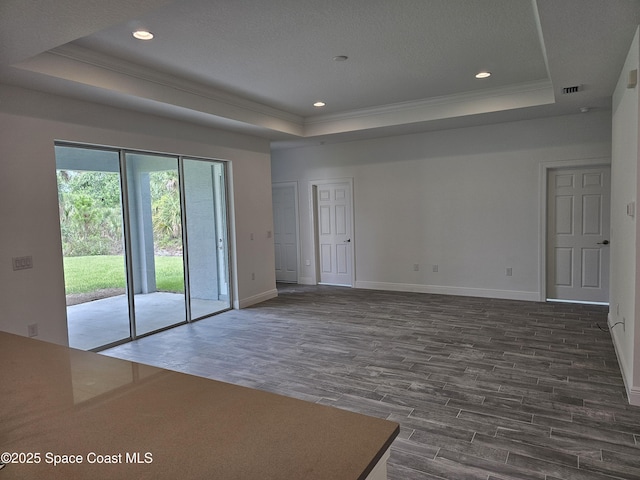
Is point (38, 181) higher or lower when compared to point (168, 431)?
higher

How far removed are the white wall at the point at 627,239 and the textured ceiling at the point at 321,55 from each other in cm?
41

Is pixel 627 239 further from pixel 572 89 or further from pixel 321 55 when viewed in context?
pixel 321 55

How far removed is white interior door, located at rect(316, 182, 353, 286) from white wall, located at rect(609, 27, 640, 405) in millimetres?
4405

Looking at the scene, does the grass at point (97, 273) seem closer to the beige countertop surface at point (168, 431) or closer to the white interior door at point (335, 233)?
the beige countertop surface at point (168, 431)

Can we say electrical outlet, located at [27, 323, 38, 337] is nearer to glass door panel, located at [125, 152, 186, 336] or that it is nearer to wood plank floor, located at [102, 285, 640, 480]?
wood plank floor, located at [102, 285, 640, 480]

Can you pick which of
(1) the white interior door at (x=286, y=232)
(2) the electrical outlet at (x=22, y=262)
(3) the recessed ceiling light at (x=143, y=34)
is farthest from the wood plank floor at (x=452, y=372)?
(3) the recessed ceiling light at (x=143, y=34)

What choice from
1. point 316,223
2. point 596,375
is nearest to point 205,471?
point 596,375

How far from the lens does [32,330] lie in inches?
154

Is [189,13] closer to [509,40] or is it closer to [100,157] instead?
[100,157]

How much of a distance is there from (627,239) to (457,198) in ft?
11.3

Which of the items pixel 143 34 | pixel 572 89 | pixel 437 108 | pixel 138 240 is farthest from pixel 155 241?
pixel 572 89

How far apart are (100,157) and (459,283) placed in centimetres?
553

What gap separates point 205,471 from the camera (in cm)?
91

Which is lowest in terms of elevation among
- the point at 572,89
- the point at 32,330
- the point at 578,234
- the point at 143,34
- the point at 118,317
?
the point at 118,317
